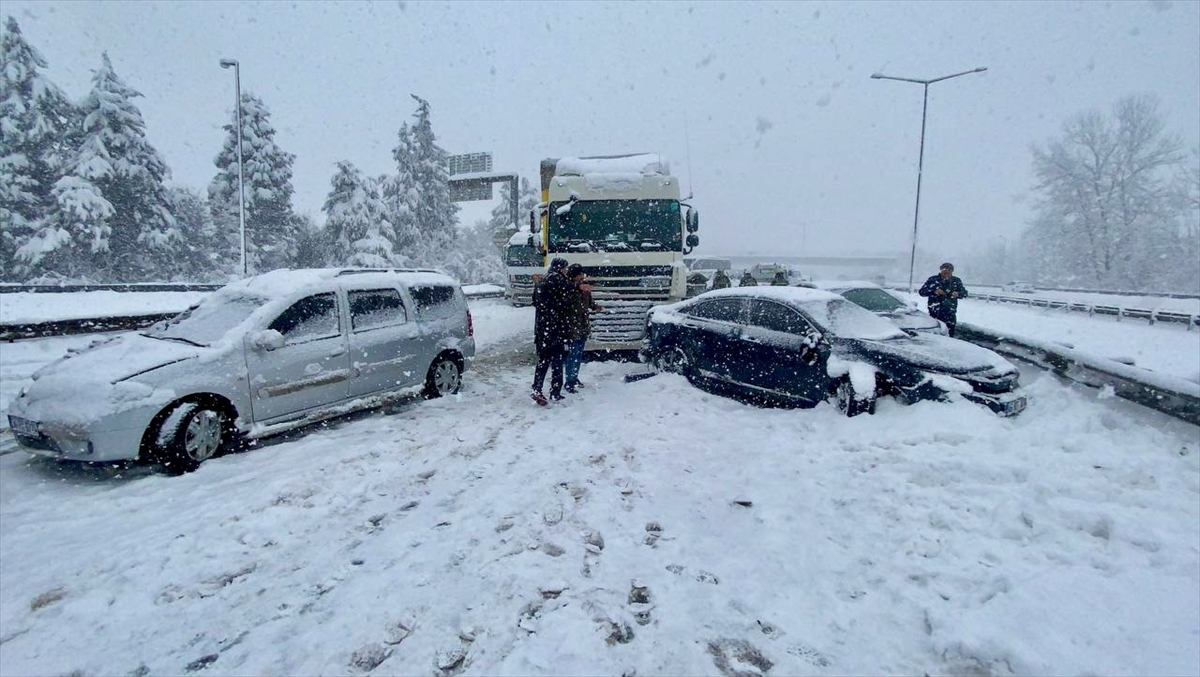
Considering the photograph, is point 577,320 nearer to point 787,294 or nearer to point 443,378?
point 443,378

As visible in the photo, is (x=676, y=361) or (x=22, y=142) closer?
(x=676, y=361)

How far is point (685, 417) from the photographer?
7043mm

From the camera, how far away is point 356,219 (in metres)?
34.9

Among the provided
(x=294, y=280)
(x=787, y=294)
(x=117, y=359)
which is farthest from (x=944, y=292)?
(x=117, y=359)

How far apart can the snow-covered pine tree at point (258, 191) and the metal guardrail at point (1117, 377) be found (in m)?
36.1

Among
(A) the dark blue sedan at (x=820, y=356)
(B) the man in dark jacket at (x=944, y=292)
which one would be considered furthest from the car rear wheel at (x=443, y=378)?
(B) the man in dark jacket at (x=944, y=292)

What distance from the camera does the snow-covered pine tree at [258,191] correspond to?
33531 millimetres

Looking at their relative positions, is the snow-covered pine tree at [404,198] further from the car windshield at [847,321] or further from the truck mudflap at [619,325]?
the car windshield at [847,321]

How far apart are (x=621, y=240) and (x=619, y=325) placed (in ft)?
5.43

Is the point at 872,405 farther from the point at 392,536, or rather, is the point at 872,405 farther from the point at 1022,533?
the point at 392,536

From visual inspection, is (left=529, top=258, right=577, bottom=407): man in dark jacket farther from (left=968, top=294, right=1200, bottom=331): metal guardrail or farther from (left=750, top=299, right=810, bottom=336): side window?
(left=968, top=294, right=1200, bottom=331): metal guardrail

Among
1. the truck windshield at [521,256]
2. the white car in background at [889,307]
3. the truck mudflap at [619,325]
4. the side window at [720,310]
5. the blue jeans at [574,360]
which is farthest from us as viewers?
the truck windshield at [521,256]

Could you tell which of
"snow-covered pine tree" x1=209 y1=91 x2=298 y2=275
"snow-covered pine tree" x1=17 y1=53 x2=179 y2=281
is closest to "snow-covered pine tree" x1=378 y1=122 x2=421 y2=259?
"snow-covered pine tree" x1=209 y1=91 x2=298 y2=275

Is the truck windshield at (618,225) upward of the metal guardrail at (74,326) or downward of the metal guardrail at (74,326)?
upward
